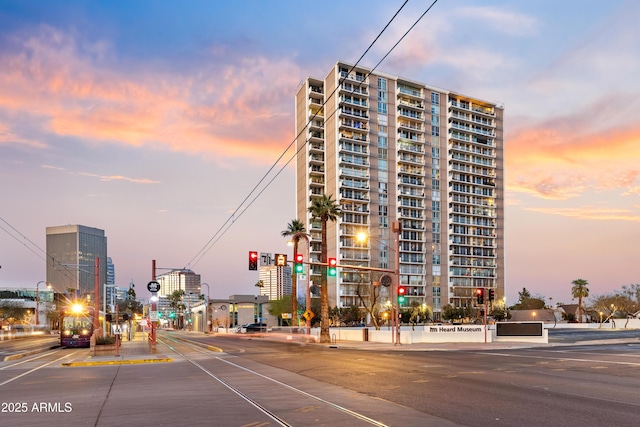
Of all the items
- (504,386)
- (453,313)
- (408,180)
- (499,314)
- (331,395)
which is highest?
(408,180)

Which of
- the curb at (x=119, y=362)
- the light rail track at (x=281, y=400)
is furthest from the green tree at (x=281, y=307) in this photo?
the light rail track at (x=281, y=400)

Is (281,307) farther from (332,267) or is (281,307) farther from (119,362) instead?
(119,362)

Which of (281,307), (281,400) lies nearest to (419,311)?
(281,307)

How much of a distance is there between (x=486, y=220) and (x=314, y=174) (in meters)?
48.7

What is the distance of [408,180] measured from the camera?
141750 mm

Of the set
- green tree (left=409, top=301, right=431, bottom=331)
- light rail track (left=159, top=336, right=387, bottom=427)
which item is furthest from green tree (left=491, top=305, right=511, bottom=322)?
light rail track (left=159, top=336, right=387, bottom=427)

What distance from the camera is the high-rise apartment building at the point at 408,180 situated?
132 meters

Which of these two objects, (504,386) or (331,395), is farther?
(504,386)

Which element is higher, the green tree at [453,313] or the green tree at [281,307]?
the green tree at [281,307]

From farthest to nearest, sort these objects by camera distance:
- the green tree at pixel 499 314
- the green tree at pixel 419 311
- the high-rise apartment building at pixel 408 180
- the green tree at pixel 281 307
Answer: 1. the high-rise apartment building at pixel 408 180
2. the green tree at pixel 499 314
3. the green tree at pixel 419 311
4. the green tree at pixel 281 307

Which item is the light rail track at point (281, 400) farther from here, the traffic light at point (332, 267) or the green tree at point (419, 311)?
the green tree at point (419, 311)

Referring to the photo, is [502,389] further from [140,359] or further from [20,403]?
[140,359]

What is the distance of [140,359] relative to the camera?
29.6m

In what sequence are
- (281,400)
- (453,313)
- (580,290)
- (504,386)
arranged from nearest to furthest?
(281,400), (504,386), (453,313), (580,290)
